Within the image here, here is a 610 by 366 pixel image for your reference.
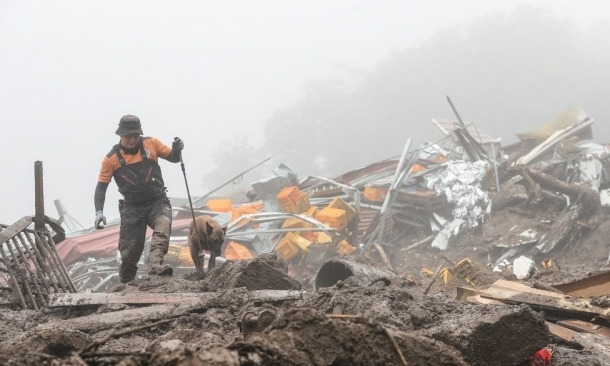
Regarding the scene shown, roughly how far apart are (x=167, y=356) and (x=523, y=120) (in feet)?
151

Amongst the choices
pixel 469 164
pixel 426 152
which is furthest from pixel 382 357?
pixel 426 152

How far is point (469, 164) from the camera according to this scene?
45.9 feet

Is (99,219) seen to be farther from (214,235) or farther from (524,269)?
(524,269)

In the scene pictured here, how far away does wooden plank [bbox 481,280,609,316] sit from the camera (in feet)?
12.7

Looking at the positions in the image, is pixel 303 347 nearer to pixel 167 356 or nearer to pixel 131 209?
pixel 167 356

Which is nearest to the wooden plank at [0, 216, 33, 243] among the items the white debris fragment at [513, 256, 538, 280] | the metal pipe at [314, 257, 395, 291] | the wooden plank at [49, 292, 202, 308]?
the wooden plank at [49, 292, 202, 308]

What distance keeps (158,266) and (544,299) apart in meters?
3.41

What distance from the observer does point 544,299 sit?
13.4 ft

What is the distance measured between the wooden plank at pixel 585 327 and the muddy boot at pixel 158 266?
10.8ft

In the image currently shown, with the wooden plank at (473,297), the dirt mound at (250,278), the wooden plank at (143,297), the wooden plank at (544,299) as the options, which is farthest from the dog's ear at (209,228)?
the wooden plank at (544,299)

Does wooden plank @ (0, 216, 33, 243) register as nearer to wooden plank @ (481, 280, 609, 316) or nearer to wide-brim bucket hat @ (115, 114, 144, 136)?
wide-brim bucket hat @ (115, 114, 144, 136)

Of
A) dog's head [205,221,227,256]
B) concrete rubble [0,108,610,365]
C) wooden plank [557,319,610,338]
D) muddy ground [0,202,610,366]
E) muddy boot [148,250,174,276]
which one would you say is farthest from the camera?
dog's head [205,221,227,256]

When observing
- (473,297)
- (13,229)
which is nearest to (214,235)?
(13,229)

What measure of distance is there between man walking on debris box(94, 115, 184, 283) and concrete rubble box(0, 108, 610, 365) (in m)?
0.56
